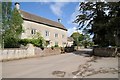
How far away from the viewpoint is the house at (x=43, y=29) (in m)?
43.3

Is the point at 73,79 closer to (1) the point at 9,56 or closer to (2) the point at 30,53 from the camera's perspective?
(1) the point at 9,56

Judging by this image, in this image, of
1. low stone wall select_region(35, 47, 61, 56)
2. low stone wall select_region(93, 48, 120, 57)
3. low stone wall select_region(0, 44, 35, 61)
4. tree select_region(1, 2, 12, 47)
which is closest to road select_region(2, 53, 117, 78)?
low stone wall select_region(0, 44, 35, 61)

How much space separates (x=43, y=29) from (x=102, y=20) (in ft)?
64.0

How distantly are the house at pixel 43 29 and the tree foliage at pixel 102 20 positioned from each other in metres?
11.8

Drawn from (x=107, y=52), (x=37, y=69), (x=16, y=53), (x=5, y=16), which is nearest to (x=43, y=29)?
(x=107, y=52)

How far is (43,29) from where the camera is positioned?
49781 mm

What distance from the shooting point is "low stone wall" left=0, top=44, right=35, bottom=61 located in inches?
987

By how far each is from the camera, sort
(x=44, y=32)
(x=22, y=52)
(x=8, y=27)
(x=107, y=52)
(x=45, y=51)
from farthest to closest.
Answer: (x=44, y=32) → (x=45, y=51) → (x=107, y=52) → (x=8, y=27) → (x=22, y=52)

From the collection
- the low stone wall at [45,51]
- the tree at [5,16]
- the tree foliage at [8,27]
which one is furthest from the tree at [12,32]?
the low stone wall at [45,51]

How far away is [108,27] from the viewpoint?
32.2 metres

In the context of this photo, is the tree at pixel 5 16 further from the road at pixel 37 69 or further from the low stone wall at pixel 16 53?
the road at pixel 37 69

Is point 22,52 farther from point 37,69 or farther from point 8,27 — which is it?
point 37,69

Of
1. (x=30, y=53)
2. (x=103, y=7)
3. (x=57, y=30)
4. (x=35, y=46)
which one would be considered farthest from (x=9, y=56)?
(x=57, y=30)

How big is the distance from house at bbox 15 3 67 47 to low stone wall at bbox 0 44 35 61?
9.33 meters
